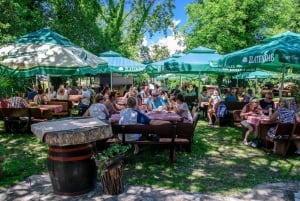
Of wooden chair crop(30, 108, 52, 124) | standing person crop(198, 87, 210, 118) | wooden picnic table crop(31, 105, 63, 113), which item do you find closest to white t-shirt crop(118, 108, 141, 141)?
wooden chair crop(30, 108, 52, 124)

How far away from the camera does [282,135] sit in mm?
7766

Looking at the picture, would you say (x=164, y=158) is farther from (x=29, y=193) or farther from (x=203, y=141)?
(x=29, y=193)

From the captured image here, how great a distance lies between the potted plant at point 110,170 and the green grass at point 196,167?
671mm

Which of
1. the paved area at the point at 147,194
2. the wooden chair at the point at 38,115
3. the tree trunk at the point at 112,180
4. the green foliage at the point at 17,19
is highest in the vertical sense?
the green foliage at the point at 17,19

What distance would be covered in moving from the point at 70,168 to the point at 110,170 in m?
0.61

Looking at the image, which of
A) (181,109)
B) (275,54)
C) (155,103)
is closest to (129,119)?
(181,109)

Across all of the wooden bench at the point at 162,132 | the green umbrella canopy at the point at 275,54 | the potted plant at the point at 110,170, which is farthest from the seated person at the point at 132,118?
the green umbrella canopy at the point at 275,54

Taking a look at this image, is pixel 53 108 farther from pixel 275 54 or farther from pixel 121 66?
pixel 275 54

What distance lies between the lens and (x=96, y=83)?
3300 centimetres

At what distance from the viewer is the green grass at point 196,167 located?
19.1 ft

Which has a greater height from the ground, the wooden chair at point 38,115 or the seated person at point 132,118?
the seated person at point 132,118

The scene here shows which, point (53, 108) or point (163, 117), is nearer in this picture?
point (163, 117)

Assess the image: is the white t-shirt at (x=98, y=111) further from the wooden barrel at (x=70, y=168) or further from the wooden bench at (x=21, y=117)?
the wooden barrel at (x=70, y=168)

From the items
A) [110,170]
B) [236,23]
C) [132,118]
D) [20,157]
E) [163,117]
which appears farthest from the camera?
[236,23]
